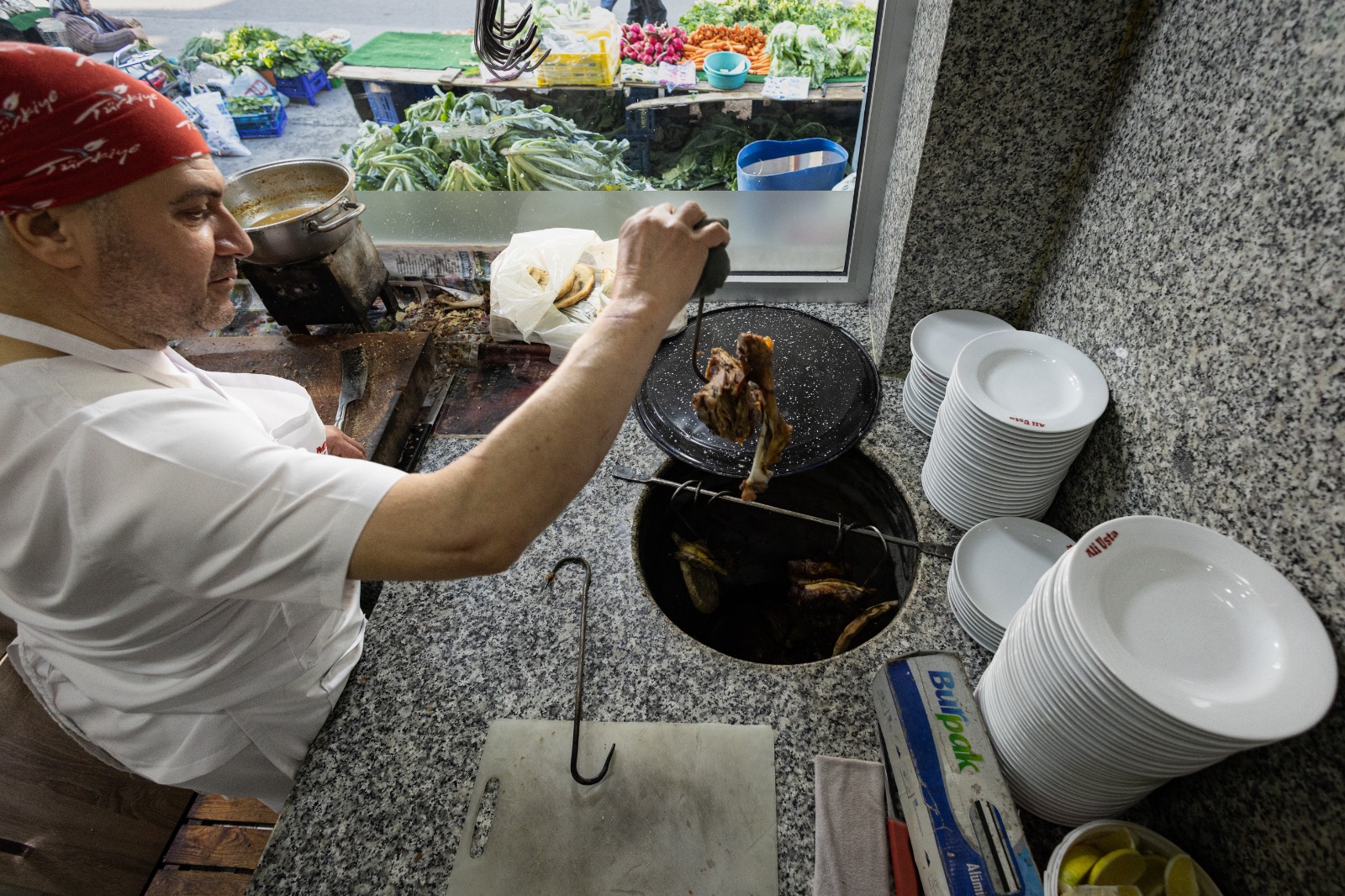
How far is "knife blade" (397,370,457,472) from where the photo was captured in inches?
85.7

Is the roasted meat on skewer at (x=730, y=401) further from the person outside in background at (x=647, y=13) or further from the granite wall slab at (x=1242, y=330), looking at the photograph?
the person outside in background at (x=647, y=13)

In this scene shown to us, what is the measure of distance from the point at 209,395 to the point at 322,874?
1028 millimetres

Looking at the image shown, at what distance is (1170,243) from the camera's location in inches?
52.8

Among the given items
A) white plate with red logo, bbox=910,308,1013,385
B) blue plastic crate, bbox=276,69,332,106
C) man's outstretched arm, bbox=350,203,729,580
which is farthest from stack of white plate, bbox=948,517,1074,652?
blue plastic crate, bbox=276,69,332,106

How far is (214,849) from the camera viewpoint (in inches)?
92.5

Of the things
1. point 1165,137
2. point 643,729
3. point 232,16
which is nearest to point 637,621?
point 643,729

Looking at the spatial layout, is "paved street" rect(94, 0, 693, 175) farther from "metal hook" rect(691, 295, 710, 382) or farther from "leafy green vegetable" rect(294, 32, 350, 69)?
"metal hook" rect(691, 295, 710, 382)

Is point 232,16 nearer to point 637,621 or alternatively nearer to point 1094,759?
point 637,621

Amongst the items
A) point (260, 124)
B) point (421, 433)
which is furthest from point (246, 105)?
point (421, 433)

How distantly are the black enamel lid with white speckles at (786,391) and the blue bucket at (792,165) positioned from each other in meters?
0.71

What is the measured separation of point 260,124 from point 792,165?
3.09 m

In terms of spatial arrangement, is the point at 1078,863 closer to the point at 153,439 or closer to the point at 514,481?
the point at 514,481

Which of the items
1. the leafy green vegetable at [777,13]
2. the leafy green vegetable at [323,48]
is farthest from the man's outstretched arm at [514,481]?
the leafy green vegetable at [323,48]


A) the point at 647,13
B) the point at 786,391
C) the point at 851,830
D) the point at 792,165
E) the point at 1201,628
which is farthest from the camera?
the point at 647,13
